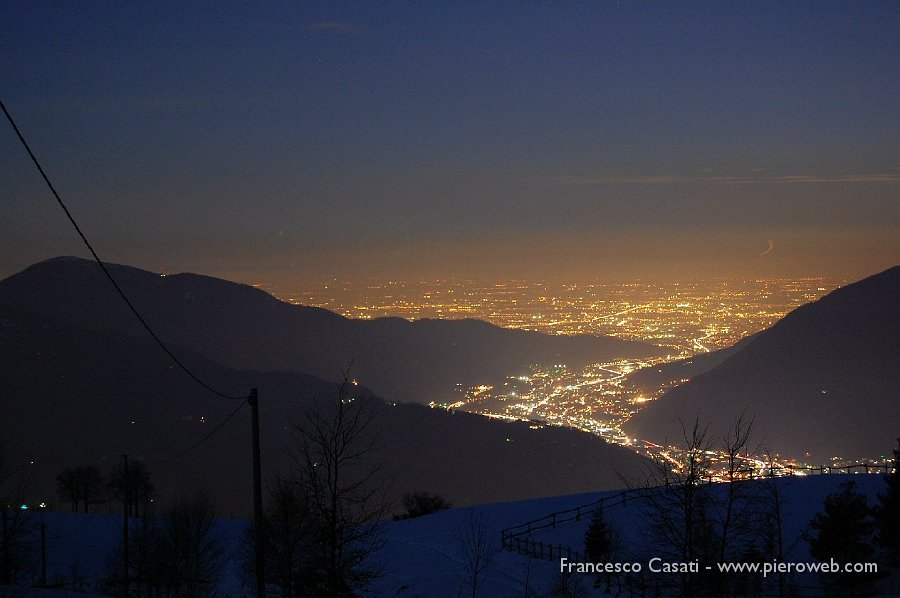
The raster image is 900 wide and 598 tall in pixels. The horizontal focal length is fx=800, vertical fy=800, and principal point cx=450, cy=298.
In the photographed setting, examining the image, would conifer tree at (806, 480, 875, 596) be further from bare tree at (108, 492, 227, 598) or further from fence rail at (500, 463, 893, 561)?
bare tree at (108, 492, 227, 598)

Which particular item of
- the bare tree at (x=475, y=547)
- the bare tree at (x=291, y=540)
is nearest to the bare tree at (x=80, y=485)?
the bare tree at (x=475, y=547)

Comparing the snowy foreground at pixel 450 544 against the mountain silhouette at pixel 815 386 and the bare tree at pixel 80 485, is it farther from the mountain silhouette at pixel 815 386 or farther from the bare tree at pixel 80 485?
the mountain silhouette at pixel 815 386

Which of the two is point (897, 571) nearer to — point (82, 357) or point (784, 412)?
point (784, 412)

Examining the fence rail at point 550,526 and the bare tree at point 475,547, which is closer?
the bare tree at point 475,547

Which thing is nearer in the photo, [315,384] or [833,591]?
[833,591]

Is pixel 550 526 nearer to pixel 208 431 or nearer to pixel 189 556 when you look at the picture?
pixel 189 556

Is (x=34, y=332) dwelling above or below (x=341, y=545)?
above

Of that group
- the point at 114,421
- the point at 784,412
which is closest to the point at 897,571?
the point at 784,412

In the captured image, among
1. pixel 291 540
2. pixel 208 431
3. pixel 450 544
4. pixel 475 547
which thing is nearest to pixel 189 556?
pixel 291 540
